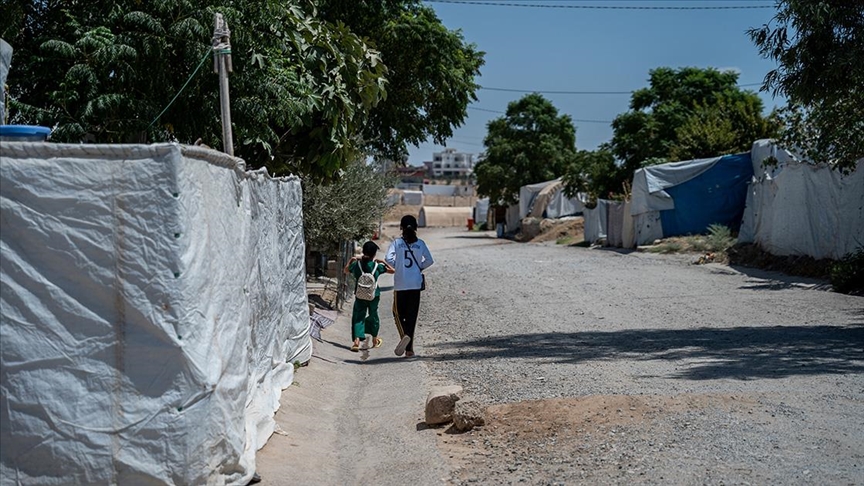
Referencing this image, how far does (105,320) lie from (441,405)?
378 cm

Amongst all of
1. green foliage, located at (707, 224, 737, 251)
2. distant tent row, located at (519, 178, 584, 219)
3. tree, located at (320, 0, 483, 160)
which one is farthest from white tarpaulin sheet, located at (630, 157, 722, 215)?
distant tent row, located at (519, 178, 584, 219)

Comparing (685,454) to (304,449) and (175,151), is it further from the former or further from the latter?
(175,151)

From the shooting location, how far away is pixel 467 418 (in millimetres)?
7938

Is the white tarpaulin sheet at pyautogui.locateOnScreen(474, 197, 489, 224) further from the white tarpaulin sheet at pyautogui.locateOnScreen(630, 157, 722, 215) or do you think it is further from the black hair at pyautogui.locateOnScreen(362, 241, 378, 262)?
the black hair at pyautogui.locateOnScreen(362, 241, 378, 262)

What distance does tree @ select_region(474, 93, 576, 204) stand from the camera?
6506 cm

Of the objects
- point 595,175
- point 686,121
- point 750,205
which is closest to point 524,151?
point 595,175

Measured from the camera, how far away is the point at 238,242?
257 inches

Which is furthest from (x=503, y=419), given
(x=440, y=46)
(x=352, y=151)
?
(x=440, y=46)

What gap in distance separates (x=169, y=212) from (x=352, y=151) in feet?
30.0

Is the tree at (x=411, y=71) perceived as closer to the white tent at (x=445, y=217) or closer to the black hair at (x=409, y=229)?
the black hair at (x=409, y=229)

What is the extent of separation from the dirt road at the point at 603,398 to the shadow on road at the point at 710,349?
3 centimetres

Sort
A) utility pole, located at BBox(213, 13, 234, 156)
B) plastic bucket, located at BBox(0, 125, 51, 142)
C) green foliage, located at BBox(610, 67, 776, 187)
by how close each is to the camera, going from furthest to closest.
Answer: green foliage, located at BBox(610, 67, 776, 187)
utility pole, located at BBox(213, 13, 234, 156)
plastic bucket, located at BBox(0, 125, 51, 142)

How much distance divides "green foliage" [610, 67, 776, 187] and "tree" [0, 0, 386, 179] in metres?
25.2

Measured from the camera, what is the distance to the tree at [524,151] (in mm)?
65062
